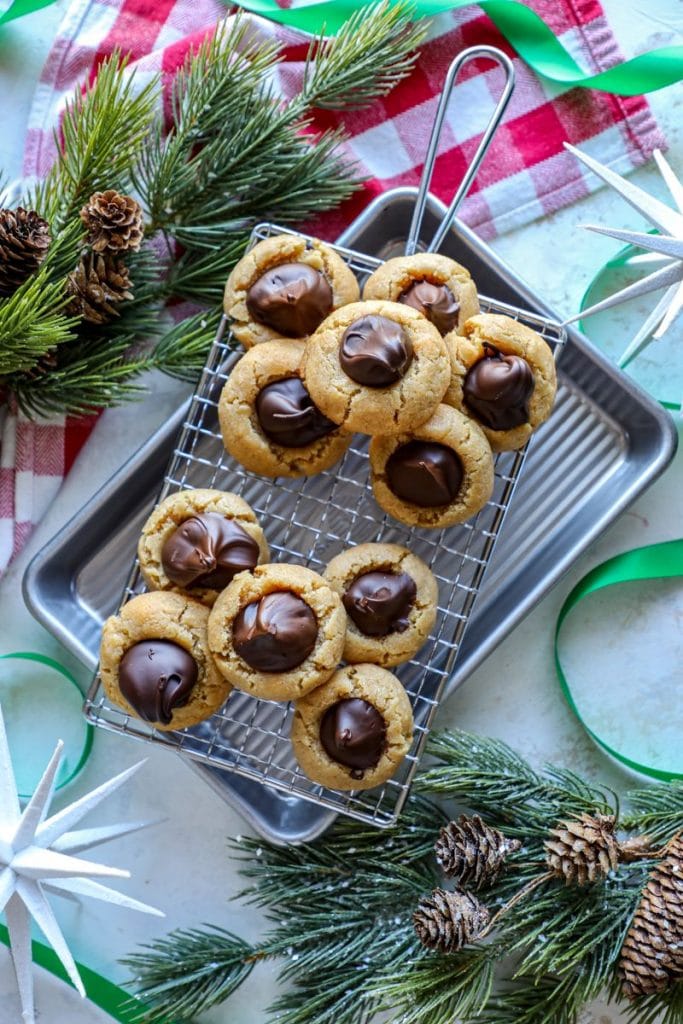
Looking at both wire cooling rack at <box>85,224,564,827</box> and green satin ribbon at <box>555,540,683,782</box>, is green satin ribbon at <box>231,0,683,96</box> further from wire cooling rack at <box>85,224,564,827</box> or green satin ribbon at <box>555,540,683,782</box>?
green satin ribbon at <box>555,540,683,782</box>

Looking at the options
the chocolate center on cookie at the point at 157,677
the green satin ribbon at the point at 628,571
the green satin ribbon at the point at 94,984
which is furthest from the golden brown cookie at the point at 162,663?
the green satin ribbon at the point at 628,571

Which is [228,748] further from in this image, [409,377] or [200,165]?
[200,165]

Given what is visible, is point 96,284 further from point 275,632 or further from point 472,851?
point 472,851

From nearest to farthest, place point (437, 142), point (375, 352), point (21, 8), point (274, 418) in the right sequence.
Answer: point (375, 352)
point (274, 418)
point (437, 142)
point (21, 8)

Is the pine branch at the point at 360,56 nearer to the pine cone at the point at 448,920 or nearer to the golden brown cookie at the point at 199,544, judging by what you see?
the golden brown cookie at the point at 199,544

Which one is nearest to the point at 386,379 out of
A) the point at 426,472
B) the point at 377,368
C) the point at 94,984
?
the point at 377,368

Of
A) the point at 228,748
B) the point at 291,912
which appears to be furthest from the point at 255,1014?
the point at 228,748
